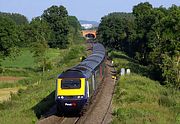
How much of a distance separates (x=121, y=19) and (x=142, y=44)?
1998 inches

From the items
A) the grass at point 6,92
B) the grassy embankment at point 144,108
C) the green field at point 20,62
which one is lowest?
the green field at point 20,62

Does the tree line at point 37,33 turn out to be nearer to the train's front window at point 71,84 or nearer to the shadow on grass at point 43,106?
the shadow on grass at point 43,106

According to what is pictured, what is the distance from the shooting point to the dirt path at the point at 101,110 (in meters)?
23.1

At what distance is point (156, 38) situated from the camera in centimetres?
5612

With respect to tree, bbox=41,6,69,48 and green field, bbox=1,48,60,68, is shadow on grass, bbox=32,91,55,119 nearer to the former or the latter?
green field, bbox=1,48,60,68

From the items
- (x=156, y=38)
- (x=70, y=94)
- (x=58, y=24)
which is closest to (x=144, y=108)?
(x=70, y=94)

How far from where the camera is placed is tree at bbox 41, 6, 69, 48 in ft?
442

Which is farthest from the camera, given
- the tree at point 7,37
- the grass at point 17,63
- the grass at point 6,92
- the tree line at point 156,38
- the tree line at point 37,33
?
the grass at point 17,63

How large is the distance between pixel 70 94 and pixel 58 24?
11291cm

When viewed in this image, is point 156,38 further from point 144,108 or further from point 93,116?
point 93,116

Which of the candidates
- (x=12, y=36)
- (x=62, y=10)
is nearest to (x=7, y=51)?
(x=12, y=36)

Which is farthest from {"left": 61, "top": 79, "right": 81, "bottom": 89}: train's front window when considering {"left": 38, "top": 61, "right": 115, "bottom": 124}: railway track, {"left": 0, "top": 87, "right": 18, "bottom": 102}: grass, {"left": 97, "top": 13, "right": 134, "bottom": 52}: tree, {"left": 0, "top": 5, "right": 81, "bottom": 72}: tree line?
{"left": 97, "top": 13, "right": 134, "bottom": 52}: tree

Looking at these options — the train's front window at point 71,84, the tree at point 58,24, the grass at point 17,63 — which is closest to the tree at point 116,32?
the tree at point 58,24

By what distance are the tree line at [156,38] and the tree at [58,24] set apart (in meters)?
16.0
